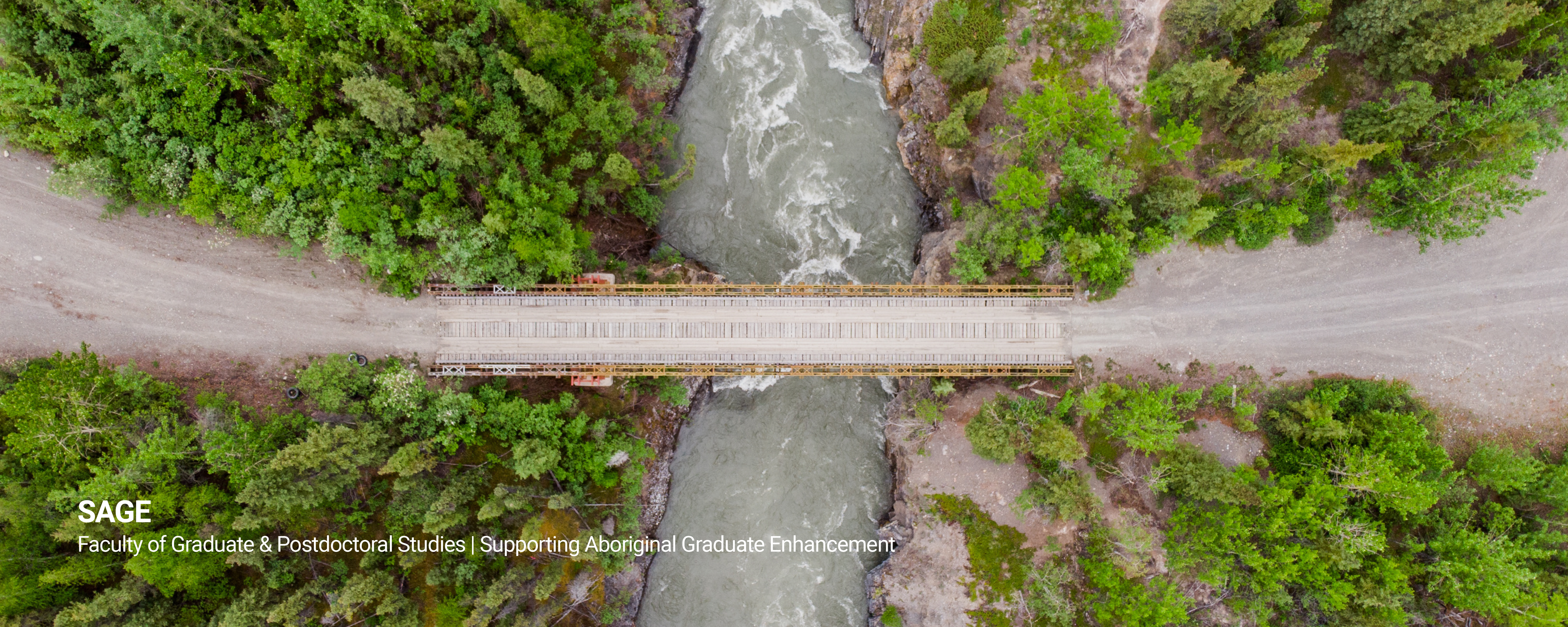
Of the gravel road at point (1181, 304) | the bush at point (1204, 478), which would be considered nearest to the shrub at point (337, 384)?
the gravel road at point (1181, 304)

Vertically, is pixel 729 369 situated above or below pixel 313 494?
above

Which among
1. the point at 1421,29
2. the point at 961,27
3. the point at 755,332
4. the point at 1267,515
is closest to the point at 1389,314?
the point at 1267,515

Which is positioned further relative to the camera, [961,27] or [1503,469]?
[961,27]

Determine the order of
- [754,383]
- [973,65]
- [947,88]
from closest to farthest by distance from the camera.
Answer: [973,65] < [947,88] < [754,383]

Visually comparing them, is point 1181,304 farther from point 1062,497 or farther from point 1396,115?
point 1396,115

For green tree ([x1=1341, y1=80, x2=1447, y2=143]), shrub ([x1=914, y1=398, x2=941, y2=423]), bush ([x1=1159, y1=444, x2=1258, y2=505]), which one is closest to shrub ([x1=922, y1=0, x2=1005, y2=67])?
green tree ([x1=1341, y1=80, x2=1447, y2=143])

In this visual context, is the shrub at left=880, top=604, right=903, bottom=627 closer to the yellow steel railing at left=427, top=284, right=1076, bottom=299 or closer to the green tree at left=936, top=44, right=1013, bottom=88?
the yellow steel railing at left=427, top=284, right=1076, bottom=299
